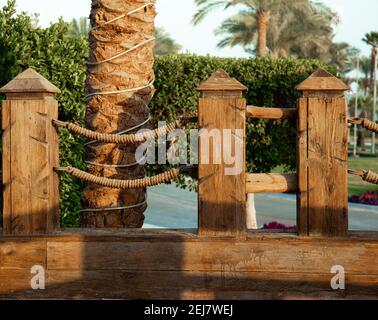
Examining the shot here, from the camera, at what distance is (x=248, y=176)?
536cm

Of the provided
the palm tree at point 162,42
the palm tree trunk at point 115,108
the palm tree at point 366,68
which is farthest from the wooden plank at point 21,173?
the palm tree at point 366,68

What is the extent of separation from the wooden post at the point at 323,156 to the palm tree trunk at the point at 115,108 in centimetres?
180

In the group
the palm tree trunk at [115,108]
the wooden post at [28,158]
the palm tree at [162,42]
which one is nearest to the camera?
the wooden post at [28,158]

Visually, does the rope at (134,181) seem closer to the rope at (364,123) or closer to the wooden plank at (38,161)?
the wooden plank at (38,161)

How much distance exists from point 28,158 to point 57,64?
15.9ft

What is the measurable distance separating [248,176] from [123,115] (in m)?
1.56

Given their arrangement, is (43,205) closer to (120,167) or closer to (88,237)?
(88,237)

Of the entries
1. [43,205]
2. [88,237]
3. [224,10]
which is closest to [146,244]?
[88,237]

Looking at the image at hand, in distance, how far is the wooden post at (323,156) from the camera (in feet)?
17.2

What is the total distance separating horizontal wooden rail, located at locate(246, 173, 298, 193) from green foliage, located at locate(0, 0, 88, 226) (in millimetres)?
4995

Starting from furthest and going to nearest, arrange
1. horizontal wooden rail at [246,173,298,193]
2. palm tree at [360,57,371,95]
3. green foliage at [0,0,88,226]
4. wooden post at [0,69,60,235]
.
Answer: palm tree at [360,57,371,95]
green foliage at [0,0,88,226]
wooden post at [0,69,60,235]
horizontal wooden rail at [246,173,298,193]

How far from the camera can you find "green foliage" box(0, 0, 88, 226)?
372 inches

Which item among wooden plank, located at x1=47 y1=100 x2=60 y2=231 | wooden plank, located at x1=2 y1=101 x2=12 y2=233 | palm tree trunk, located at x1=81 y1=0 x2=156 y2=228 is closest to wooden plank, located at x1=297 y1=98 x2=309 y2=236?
palm tree trunk, located at x1=81 y1=0 x2=156 y2=228

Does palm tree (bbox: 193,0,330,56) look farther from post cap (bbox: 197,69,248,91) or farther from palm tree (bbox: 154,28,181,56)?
post cap (bbox: 197,69,248,91)
